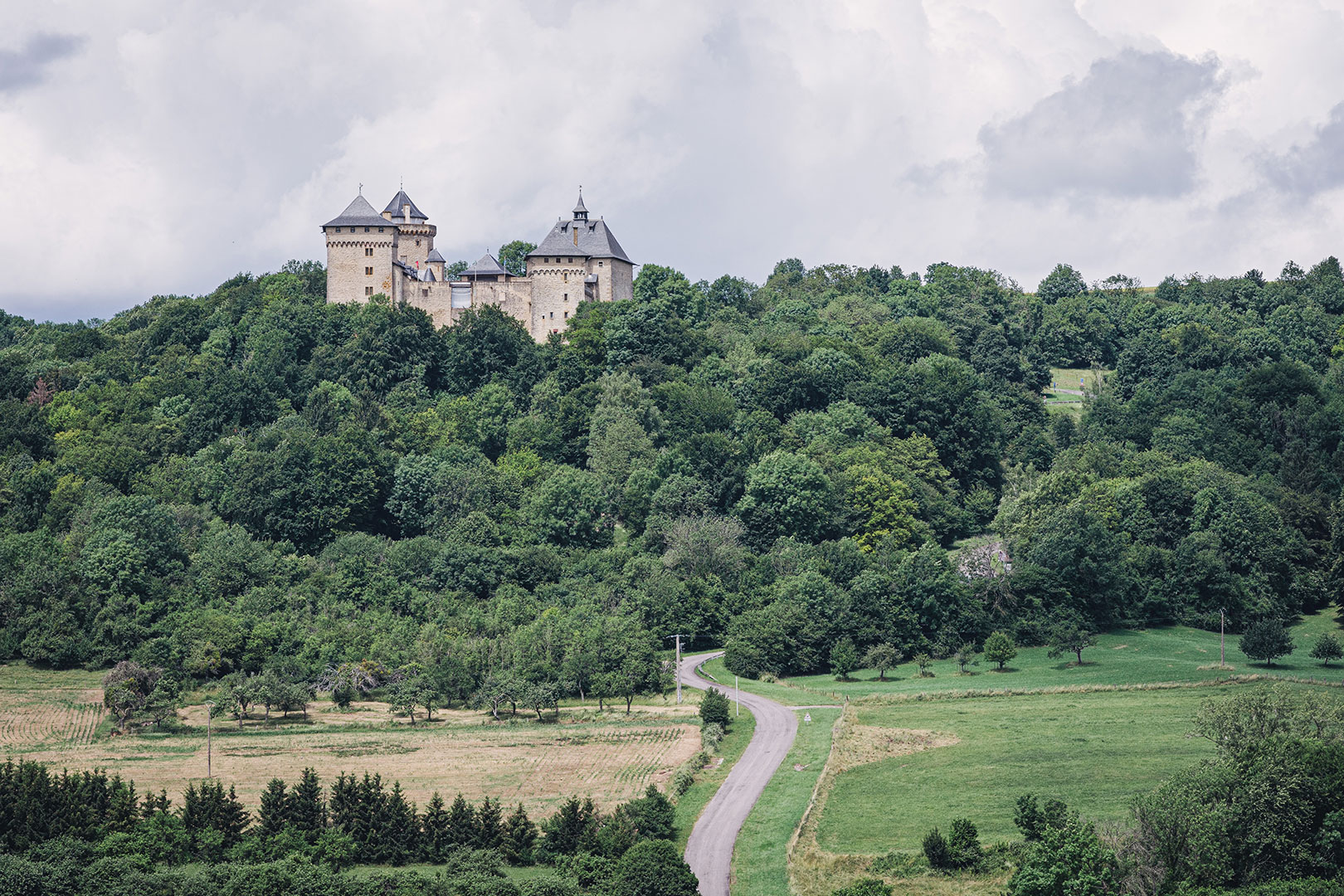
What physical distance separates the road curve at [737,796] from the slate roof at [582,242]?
5267 cm

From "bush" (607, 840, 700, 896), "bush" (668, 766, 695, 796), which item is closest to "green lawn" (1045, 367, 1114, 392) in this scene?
"bush" (668, 766, 695, 796)

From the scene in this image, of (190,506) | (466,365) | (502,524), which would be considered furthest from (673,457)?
(190,506)

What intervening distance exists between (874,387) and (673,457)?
1831 centimetres

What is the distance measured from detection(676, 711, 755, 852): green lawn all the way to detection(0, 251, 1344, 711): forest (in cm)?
975

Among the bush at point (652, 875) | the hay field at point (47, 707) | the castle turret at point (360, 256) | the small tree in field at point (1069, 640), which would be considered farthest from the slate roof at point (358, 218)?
the bush at point (652, 875)

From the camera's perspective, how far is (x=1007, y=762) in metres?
57.8

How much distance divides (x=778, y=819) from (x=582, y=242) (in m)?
75.5

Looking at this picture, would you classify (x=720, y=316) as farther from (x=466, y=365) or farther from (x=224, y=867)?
(x=224, y=867)

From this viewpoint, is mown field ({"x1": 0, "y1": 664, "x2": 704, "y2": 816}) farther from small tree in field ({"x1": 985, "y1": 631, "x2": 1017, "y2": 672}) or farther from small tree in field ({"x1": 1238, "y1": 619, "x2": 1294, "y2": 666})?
small tree in field ({"x1": 1238, "y1": 619, "x2": 1294, "y2": 666})

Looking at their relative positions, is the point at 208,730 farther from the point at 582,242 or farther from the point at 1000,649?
the point at 582,242

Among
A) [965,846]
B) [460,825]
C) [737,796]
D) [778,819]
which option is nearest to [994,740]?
[737,796]

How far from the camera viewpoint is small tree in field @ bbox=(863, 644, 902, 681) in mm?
77062

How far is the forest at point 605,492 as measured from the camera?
81.1 m

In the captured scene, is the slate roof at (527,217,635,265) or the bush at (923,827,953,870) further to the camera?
the slate roof at (527,217,635,265)
